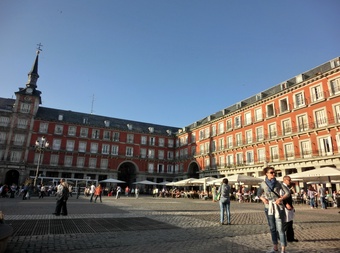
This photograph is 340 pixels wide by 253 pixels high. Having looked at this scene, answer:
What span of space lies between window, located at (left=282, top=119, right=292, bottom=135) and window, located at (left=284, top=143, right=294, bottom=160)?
149cm

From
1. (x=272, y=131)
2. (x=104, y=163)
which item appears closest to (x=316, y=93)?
(x=272, y=131)

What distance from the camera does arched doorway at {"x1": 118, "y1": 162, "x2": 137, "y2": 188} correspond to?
1889 inches

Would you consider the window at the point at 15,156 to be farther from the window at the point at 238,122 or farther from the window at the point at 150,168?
the window at the point at 238,122

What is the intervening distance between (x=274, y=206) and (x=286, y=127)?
83.8 feet

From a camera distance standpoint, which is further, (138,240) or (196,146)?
(196,146)

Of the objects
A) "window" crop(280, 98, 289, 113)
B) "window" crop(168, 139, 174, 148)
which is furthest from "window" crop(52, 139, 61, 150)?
"window" crop(280, 98, 289, 113)

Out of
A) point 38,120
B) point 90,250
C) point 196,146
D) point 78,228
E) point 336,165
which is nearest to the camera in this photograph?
point 90,250

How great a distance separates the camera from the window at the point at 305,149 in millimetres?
24397

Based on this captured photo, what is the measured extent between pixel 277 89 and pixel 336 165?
12375 millimetres

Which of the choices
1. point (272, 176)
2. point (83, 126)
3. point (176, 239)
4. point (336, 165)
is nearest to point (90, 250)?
point (176, 239)

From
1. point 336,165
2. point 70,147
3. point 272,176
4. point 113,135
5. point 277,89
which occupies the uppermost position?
point 277,89

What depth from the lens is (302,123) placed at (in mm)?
25641

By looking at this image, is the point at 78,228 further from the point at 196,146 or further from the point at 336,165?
the point at 196,146

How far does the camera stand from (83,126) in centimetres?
4409
